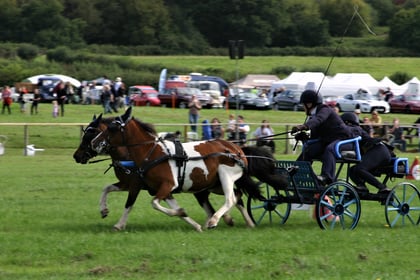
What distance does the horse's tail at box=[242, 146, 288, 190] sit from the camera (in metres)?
13.2

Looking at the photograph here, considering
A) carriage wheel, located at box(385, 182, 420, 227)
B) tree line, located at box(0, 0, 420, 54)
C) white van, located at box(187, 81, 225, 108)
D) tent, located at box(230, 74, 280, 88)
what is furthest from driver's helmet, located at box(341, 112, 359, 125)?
tree line, located at box(0, 0, 420, 54)

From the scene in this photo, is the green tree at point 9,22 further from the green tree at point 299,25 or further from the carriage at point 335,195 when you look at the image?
the carriage at point 335,195

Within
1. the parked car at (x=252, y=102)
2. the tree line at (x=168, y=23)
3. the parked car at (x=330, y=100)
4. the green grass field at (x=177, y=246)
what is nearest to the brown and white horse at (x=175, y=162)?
the green grass field at (x=177, y=246)

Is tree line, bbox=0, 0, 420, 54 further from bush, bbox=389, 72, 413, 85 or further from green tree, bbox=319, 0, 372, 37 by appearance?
bush, bbox=389, 72, 413, 85

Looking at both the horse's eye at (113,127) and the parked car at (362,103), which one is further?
the parked car at (362,103)

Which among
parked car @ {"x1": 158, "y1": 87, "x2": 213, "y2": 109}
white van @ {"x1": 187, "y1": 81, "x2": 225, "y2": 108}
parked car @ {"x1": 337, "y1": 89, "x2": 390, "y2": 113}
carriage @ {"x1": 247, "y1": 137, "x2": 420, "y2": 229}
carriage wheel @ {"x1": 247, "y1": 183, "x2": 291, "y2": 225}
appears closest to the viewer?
carriage @ {"x1": 247, "y1": 137, "x2": 420, "y2": 229}

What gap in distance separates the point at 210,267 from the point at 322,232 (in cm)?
293

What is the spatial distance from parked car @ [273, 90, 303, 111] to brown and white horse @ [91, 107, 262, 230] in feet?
133

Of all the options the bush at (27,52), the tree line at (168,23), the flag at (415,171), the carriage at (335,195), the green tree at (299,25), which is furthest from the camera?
the green tree at (299,25)

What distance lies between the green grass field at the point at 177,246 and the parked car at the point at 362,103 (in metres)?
37.4

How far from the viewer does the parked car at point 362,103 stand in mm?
53531

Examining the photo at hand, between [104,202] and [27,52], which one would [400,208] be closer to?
[104,202]

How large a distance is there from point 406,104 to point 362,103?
102 inches

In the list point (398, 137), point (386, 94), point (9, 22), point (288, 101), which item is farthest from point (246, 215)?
point (9, 22)
